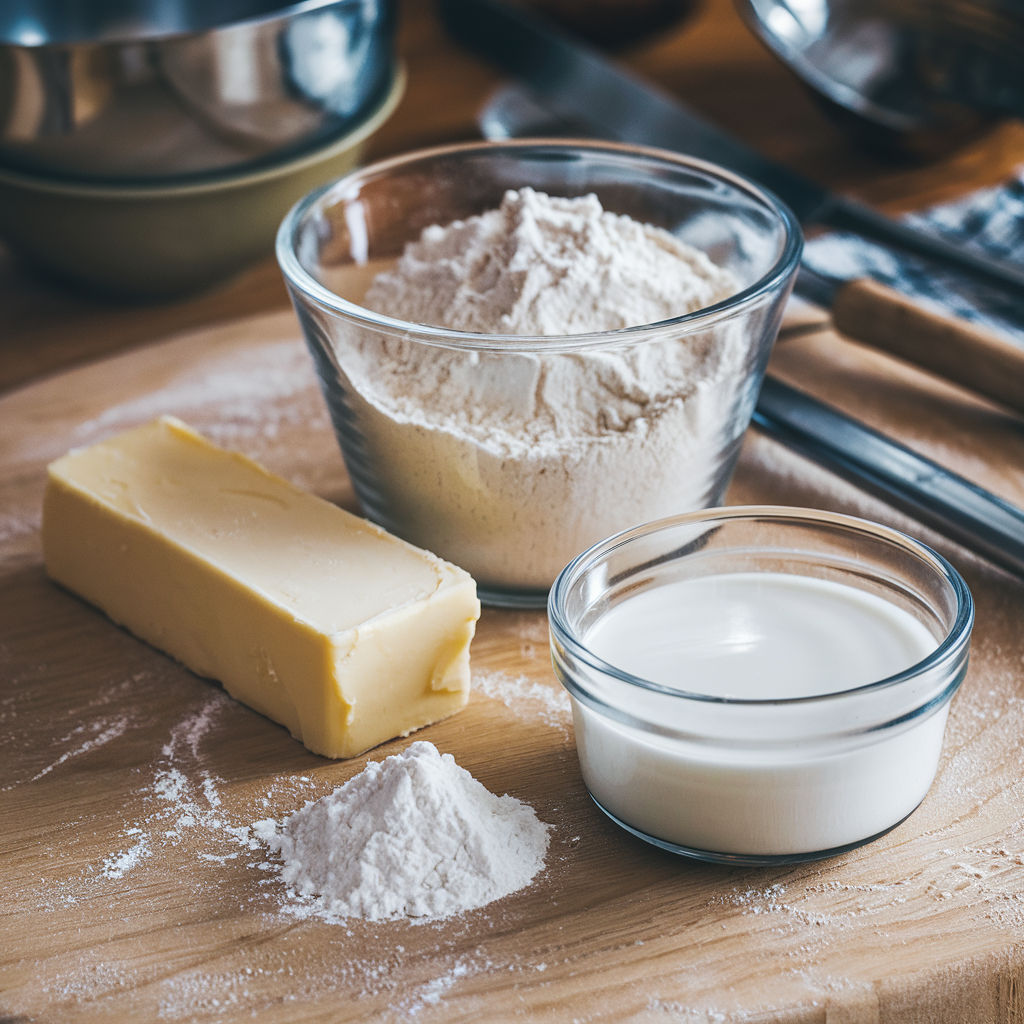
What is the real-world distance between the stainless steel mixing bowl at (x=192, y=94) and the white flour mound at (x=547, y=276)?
0.42 m

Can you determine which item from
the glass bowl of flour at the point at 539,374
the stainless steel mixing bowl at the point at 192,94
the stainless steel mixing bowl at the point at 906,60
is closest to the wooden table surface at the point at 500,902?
the glass bowl of flour at the point at 539,374

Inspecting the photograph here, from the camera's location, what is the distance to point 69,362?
1.56m

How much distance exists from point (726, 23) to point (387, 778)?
6.76 feet

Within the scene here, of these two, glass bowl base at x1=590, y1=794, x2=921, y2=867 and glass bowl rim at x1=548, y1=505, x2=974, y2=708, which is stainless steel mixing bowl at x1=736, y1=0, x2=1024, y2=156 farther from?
glass bowl base at x1=590, y1=794, x2=921, y2=867

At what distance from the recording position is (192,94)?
4.50 ft

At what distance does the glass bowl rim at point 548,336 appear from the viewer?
90 cm

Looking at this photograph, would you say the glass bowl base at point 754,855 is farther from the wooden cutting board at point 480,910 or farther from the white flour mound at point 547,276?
the white flour mound at point 547,276

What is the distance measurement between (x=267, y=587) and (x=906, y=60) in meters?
1.38

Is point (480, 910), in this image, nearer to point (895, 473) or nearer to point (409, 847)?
point (409, 847)

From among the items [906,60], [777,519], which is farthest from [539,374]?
[906,60]

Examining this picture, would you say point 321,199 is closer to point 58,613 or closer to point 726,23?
point 58,613

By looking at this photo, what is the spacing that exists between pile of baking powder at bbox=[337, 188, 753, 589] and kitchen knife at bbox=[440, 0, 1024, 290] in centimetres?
41

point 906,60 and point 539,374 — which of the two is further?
point 906,60

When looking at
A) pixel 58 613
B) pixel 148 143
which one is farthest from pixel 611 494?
pixel 148 143
